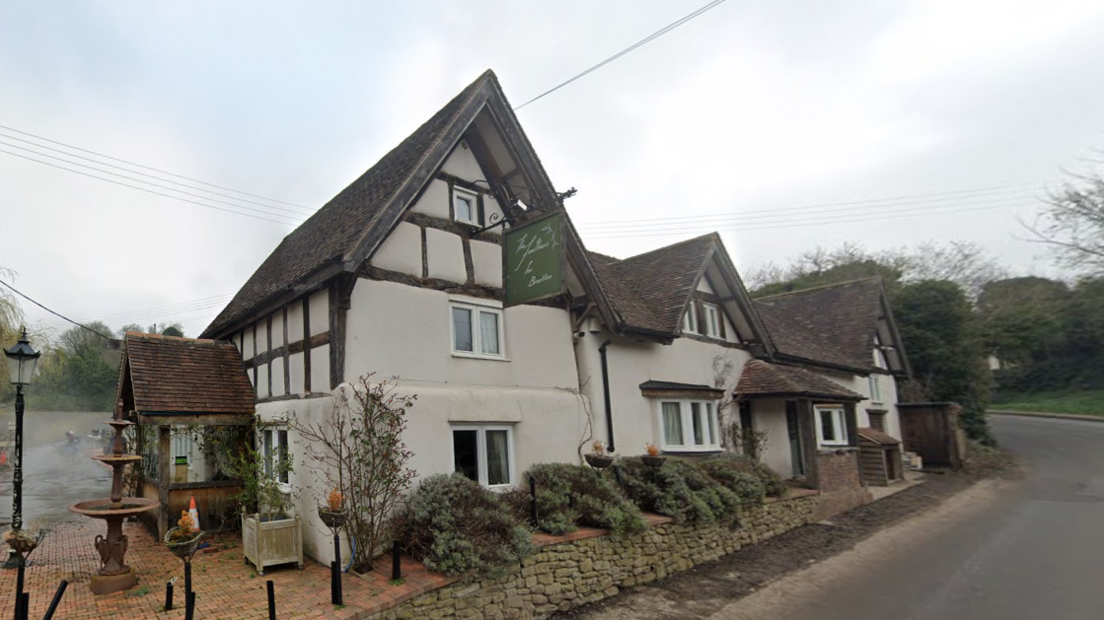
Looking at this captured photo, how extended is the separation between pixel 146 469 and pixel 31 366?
4389 millimetres

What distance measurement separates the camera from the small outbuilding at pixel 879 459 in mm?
20228

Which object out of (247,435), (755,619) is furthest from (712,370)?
(247,435)

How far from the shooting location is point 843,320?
26.2 m

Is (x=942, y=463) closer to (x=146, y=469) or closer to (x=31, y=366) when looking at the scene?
(x=146, y=469)

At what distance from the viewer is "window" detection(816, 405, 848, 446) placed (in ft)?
56.9

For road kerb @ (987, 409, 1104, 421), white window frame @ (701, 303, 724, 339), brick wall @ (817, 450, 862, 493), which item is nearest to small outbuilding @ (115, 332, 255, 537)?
white window frame @ (701, 303, 724, 339)

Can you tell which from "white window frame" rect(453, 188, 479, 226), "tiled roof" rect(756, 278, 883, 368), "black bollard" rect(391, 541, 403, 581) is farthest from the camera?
"tiled roof" rect(756, 278, 883, 368)

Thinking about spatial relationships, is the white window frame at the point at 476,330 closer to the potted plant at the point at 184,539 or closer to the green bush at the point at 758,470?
the potted plant at the point at 184,539

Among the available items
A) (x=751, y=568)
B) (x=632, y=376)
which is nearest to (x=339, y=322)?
(x=632, y=376)

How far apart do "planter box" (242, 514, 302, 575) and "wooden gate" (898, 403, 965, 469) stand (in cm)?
2537

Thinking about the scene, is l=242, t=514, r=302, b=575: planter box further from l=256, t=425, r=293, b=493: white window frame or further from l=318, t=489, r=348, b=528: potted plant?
l=318, t=489, r=348, b=528: potted plant

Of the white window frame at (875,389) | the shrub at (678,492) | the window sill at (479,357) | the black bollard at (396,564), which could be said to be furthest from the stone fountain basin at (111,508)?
the white window frame at (875,389)

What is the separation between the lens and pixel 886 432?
2480 cm

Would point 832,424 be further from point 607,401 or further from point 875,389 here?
point 607,401
